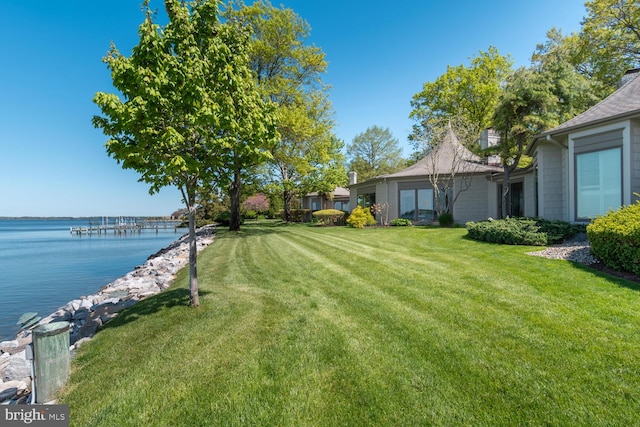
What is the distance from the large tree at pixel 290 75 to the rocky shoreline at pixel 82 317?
29.9 feet

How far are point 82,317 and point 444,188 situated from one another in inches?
630

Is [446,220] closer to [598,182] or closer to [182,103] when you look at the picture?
[598,182]

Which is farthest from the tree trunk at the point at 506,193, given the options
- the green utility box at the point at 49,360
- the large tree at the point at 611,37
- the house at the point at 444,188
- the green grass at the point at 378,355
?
the green utility box at the point at 49,360

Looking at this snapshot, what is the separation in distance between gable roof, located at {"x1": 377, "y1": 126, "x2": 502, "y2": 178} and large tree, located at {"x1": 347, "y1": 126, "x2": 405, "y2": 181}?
89.7 ft

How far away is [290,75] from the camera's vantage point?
60.2ft

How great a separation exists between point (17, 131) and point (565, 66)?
27763mm

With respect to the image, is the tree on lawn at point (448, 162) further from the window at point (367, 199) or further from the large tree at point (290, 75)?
the large tree at point (290, 75)

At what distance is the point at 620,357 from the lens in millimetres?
2764

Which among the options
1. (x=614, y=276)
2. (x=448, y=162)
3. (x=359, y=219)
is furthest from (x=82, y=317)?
(x=448, y=162)

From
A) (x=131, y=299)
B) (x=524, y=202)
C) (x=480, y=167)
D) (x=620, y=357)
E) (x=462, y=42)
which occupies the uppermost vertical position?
(x=462, y=42)

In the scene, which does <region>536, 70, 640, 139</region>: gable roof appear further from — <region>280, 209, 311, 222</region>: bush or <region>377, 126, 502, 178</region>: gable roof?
<region>280, 209, 311, 222</region>: bush

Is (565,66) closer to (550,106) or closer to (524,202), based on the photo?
(550,106)

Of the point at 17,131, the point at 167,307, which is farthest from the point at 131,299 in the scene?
the point at 17,131

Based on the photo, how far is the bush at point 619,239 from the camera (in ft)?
16.7
